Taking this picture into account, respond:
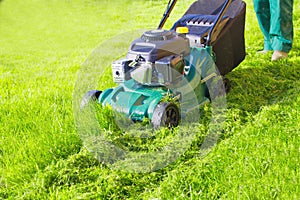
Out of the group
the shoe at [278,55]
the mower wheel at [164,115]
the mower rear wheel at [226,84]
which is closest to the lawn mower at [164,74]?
the mower wheel at [164,115]

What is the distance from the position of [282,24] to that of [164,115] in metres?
1.94

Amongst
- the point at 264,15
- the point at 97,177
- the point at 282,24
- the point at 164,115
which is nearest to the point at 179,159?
the point at 164,115

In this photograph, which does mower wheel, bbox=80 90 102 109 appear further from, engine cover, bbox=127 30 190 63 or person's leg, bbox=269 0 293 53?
person's leg, bbox=269 0 293 53

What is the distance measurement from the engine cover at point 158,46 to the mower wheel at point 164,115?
0.89 ft

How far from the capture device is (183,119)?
9.22ft

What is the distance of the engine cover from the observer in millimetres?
2678

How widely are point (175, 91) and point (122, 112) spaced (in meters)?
0.34

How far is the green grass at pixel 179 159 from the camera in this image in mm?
2111

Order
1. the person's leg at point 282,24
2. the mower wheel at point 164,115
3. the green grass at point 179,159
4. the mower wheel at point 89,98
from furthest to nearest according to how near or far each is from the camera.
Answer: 1. the person's leg at point 282,24
2. the mower wheel at point 89,98
3. the mower wheel at point 164,115
4. the green grass at point 179,159

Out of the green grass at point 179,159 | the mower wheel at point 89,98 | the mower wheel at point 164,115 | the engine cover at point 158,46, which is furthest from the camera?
the mower wheel at point 89,98

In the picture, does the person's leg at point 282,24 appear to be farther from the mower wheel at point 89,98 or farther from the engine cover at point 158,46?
the mower wheel at point 89,98

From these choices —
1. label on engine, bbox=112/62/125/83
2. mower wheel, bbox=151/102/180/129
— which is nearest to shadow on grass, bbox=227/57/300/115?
mower wheel, bbox=151/102/180/129

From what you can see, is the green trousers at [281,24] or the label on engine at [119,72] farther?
the green trousers at [281,24]

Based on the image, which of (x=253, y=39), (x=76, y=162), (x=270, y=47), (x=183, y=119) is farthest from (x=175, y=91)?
(x=253, y=39)
